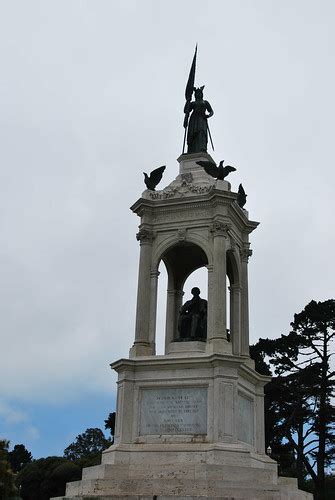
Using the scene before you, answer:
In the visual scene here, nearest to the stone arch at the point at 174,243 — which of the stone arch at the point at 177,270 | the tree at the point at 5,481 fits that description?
the stone arch at the point at 177,270

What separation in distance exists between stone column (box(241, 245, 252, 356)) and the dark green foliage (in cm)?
2483

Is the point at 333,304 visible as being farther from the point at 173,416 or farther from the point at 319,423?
the point at 173,416

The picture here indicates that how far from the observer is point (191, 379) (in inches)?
572

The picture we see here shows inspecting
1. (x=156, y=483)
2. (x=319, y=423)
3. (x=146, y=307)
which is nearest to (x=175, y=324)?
(x=146, y=307)

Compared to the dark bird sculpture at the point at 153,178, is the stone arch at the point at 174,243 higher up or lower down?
lower down

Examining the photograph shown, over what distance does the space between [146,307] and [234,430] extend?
3.52m

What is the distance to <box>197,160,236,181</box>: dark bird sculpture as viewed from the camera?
16531 mm

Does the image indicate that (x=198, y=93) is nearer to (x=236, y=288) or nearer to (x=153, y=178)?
(x=153, y=178)

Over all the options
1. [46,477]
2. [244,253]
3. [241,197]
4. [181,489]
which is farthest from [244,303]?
[46,477]

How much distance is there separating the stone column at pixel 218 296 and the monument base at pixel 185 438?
17.0 inches

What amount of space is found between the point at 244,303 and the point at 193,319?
1736 mm

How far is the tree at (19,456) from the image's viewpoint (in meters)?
64.8

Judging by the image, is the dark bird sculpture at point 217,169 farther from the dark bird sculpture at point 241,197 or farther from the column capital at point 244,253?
the column capital at point 244,253

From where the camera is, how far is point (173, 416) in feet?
47.5
